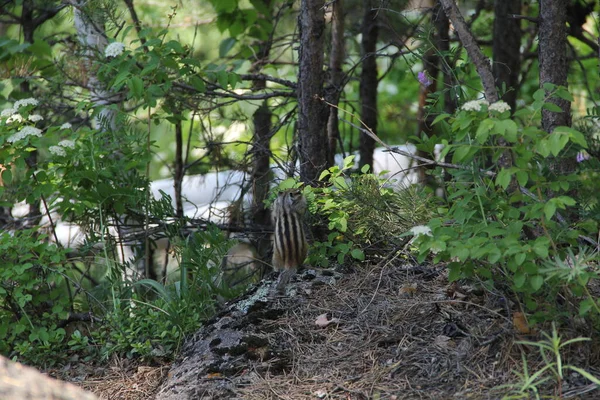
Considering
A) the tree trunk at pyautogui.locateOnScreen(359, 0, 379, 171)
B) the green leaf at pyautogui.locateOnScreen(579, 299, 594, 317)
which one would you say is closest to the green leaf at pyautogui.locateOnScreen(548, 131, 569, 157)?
the green leaf at pyautogui.locateOnScreen(579, 299, 594, 317)

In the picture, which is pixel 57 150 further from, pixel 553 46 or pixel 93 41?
pixel 553 46

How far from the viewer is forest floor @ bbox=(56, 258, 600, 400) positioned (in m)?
3.25

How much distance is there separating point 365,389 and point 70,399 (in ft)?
4.73

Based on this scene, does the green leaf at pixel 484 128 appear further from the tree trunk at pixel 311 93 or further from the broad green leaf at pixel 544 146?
the tree trunk at pixel 311 93

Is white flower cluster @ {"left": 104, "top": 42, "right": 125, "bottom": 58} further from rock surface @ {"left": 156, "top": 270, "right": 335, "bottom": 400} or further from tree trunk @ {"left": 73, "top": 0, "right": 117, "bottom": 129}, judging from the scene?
rock surface @ {"left": 156, "top": 270, "right": 335, "bottom": 400}

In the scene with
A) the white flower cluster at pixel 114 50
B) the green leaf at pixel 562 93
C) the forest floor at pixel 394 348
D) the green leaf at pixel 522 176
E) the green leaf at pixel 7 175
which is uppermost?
the white flower cluster at pixel 114 50

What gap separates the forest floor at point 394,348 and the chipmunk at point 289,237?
0.65 ft

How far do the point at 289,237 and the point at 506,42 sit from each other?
3.16m

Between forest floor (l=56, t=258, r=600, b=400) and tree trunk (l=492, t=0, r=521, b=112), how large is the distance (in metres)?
2.55

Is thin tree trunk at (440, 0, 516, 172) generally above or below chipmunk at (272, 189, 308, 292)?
above

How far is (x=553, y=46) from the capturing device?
13.4 feet

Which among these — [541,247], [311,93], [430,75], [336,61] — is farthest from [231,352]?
[336,61]

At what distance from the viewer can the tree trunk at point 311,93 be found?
4910 mm

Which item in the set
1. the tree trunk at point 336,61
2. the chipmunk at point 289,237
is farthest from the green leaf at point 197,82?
the tree trunk at point 336,61
